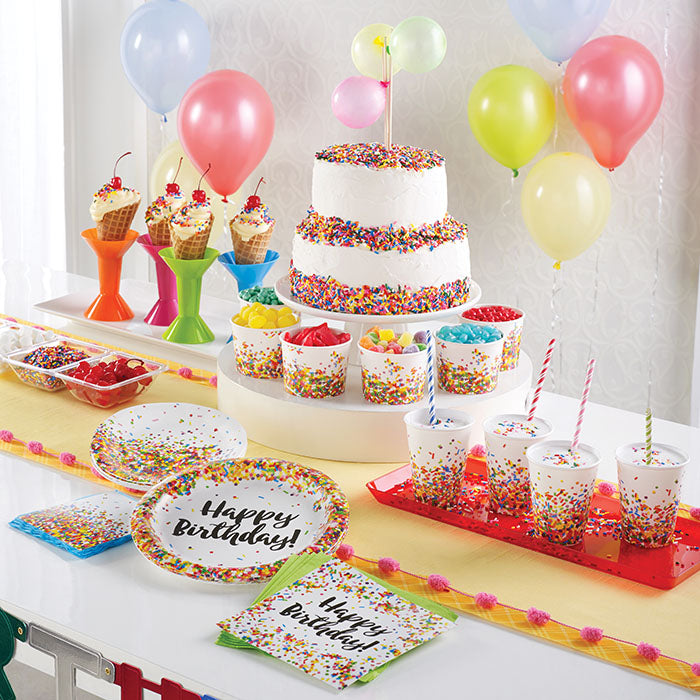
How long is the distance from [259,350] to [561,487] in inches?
24.2

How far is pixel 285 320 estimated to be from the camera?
1.73 meters

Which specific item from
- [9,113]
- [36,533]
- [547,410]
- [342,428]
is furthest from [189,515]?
[9,113]

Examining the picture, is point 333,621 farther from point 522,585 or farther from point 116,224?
point 116,224

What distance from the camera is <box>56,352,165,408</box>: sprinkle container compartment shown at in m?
1.77

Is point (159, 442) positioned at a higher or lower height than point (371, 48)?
lower

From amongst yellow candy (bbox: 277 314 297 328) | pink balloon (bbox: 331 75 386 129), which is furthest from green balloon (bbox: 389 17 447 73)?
yellow candy (bbox: 277 314 297 328)

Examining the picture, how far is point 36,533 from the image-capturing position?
4.43 feet

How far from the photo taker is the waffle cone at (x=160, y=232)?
83.2 inches

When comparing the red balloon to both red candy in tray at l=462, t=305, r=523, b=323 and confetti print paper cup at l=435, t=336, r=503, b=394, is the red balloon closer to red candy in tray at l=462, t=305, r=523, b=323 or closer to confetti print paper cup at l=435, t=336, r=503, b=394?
red candy in tray at l=462, t=305, r=523, b=323

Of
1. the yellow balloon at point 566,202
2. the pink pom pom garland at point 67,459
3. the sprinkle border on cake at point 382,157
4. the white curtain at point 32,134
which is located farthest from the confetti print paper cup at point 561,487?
the white curtain at point 32,134

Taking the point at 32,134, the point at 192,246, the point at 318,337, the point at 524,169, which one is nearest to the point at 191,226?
the point at 192,246

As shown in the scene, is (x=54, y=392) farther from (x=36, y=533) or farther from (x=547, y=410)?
(x=547, y=410)

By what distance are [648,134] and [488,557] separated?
5.77ft

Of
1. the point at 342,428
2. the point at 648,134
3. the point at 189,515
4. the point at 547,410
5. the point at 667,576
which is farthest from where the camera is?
the point at 648,134
